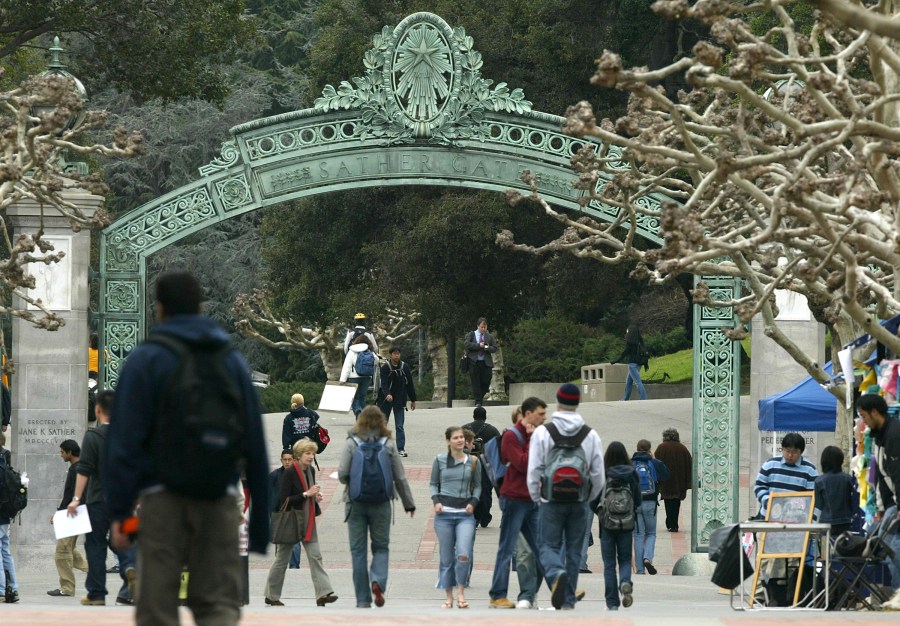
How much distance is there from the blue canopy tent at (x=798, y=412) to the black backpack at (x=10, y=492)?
6948 millimetres

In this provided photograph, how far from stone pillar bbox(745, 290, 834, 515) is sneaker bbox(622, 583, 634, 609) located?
4.45 metres

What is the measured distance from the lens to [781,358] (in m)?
17.8

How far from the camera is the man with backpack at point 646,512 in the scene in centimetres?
1672

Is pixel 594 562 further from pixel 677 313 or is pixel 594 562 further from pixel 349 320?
pixel 677 313

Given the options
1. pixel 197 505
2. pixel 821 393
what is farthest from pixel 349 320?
pixel 197 505

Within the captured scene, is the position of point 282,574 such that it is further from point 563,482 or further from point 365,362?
point 365,362

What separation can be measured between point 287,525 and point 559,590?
2.77m

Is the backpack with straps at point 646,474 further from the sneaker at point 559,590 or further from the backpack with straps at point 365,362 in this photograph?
the backpack with straps at point 365,362

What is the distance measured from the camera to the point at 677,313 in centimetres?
4369

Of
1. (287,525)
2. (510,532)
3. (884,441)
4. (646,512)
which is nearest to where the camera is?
(884,441)

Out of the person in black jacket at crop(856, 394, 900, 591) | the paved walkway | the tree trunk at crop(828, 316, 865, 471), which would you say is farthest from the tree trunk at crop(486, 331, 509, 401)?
the person in black jacket at crop(856, 394, 900, 591)

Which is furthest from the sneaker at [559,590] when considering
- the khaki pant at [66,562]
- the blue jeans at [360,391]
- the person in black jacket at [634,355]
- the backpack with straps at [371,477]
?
the person in black jacket at [634,355]

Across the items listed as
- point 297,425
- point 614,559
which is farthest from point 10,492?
point 297,425

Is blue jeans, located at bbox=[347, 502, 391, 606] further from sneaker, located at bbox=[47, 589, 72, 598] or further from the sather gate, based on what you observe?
the sather gate
